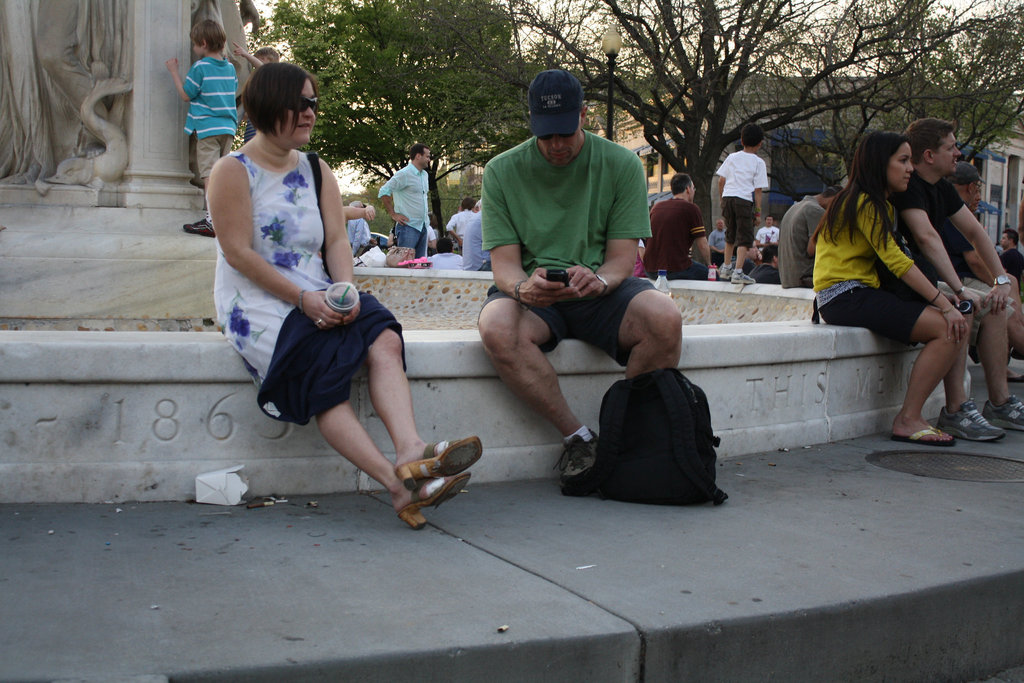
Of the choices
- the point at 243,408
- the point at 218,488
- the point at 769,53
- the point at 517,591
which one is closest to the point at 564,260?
the point at 243,408

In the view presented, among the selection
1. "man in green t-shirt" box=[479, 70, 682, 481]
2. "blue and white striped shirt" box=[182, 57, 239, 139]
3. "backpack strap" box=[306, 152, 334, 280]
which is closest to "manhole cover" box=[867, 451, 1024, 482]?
"man in green t-shirt" box=[479, 70, 682, 481]

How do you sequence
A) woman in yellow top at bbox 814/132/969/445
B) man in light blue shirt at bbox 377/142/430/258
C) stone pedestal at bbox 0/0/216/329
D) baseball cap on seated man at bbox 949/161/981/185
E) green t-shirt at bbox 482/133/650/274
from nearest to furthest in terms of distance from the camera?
green t-shirt at bbox 482/133/650/274 → woman in yellow top at bbox 814/132/969/445 → stone pedestal at bbox 0/0/216/329 → baseball cap on seated man at bbox 949/161/981/185 → man in light blue shirt at bbox 377/142/430/258

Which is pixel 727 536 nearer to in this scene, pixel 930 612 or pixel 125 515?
pixel 930 612

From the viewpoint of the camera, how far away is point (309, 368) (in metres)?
3.79

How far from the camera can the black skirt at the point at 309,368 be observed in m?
3.74

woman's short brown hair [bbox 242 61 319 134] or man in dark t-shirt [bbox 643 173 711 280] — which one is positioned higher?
woman's short brown hair [bbox 242 61 319 134]

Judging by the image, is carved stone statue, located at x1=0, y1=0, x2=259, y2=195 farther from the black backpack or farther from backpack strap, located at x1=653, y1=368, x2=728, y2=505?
backpack strap, located at x1=653, y1=368, x2=728, y2=505

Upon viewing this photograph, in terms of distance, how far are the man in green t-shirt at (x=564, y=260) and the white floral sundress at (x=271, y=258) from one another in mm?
774

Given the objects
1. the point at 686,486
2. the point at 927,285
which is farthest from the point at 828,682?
the point at 927,285

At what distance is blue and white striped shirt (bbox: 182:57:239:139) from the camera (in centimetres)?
636

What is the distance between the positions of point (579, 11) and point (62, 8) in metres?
17.9

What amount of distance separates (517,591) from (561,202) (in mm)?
2162

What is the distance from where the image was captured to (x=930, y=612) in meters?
3.07

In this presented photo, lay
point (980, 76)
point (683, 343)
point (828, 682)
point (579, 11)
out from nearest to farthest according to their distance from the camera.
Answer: point (828, 682) < point (683, 343) < point (579, 11) < point (980, 76)
